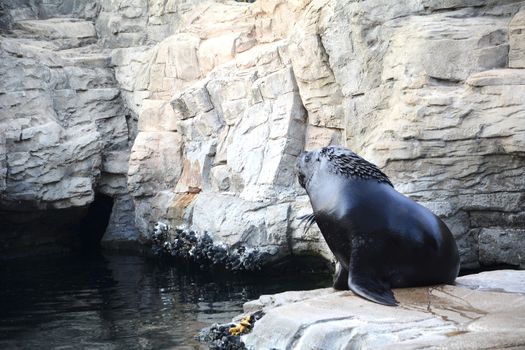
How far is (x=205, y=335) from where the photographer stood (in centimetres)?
696

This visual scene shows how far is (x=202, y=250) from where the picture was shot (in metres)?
12.0

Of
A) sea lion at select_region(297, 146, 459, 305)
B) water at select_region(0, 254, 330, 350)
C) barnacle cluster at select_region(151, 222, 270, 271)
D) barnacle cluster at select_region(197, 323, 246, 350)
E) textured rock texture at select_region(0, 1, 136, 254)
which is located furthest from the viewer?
textured rock texture at select_region(0, 1, 136, 254)

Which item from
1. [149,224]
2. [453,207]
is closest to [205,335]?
[453,207]

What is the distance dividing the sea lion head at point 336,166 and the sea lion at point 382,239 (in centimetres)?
2

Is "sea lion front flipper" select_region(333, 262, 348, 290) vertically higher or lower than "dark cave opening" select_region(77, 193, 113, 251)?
higher

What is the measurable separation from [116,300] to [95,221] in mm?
6306

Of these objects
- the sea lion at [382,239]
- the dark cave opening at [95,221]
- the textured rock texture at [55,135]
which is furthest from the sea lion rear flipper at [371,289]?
the dark cave opening at [95,221]

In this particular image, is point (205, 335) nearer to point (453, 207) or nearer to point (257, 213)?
point (453, 207)

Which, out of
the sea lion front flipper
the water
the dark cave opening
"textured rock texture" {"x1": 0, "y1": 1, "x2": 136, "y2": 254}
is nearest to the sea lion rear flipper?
the sea lion front flipper

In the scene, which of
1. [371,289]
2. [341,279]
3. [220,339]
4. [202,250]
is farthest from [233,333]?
[202,250]

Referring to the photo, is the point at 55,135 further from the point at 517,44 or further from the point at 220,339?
the point at 220,339

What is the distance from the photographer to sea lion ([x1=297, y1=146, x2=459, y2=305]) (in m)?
5.72

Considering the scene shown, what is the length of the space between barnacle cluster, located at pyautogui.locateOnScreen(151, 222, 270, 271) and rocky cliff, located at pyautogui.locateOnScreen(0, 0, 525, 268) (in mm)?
176

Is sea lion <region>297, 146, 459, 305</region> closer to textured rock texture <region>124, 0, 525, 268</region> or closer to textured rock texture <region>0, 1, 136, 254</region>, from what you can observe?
textured rock texture <region>124, 0, 525, 268</region>
